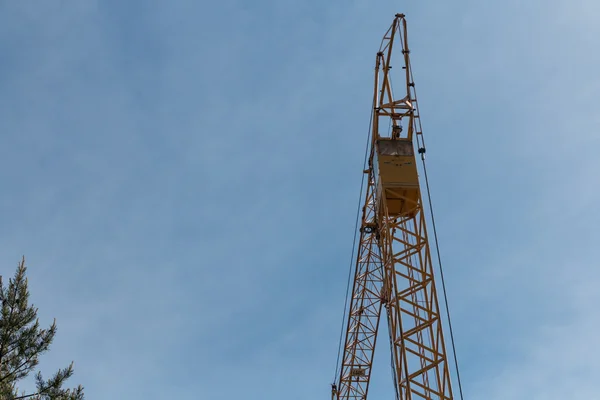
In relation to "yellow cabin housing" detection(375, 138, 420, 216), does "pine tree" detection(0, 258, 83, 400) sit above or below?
below

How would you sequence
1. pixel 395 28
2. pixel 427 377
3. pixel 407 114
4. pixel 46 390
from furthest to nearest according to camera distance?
1. pixel 395 28
2. pixel 407 114
3. pixel 427 377
4. pixel 46 390

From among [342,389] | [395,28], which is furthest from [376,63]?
[342,389]

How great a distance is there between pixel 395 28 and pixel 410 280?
44.8 ft

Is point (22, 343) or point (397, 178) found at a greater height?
point (397, 178)

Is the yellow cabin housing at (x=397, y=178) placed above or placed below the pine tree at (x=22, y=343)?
above

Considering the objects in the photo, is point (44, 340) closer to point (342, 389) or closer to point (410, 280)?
point (410, 280)

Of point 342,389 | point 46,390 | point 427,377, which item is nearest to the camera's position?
point 46,390

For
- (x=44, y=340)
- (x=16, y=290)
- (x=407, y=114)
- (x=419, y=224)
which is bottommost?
(x=44, y=340)

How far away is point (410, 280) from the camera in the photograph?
25984mm

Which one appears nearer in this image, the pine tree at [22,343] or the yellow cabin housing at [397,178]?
the pine tree at [22,343]

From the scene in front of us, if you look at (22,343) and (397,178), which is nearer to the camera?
(22,343)

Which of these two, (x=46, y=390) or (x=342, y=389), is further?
(x=342, y=389)

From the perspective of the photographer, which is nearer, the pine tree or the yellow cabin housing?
the pine tree

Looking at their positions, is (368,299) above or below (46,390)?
above
